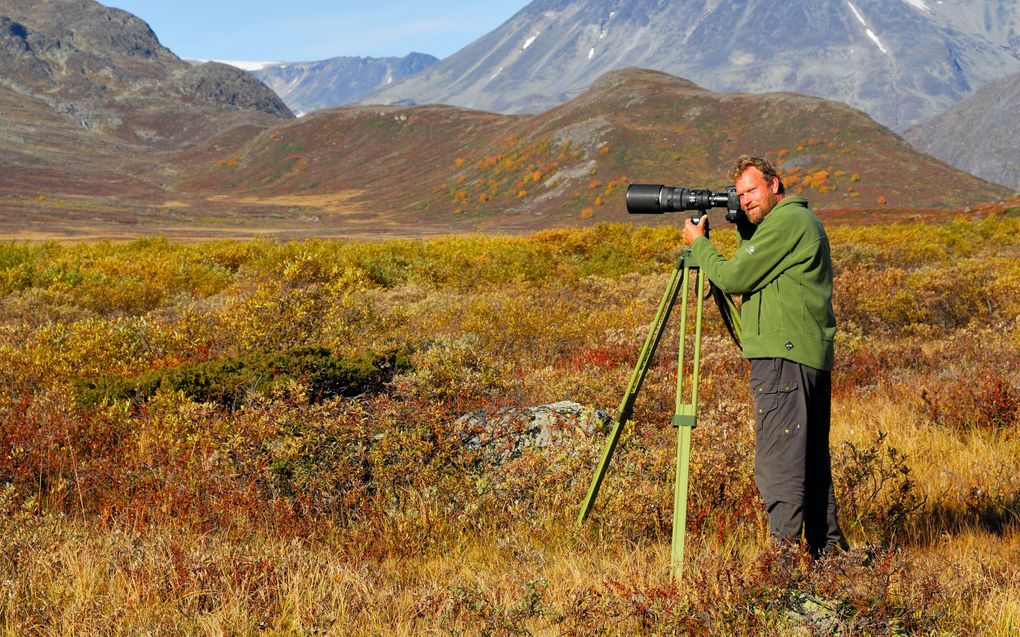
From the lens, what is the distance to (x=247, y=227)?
6231 centimetres

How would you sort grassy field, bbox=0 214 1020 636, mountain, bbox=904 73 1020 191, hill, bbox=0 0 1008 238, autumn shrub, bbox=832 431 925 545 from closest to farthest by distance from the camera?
grassy field, bbox=0 214 1020 636 → autumn shrub, bbox=832 431 925 545 → hill, bbox=0 0 1008 238 → mountain, bbox=904 73 1020 191

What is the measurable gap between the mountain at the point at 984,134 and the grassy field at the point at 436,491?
14645 centimetres

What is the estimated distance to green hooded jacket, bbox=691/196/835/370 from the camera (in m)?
3.28

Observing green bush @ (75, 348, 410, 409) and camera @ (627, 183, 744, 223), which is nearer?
camera @ (627, 183, 744, 223)

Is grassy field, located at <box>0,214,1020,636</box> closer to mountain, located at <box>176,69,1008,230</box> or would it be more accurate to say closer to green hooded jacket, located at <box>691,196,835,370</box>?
green hooded jacket, located at <box>691,196,835,370</box>

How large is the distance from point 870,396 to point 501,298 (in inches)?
286

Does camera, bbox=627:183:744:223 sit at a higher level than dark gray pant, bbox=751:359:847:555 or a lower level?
higher

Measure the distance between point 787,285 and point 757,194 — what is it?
491 millimetres

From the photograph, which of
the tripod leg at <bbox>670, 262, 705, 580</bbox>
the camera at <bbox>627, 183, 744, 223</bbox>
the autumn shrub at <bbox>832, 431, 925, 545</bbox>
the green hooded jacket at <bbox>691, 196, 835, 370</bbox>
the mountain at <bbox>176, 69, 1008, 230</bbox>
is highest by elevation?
the mountain at <bbox>176, 69, 1008, 230</bbox>

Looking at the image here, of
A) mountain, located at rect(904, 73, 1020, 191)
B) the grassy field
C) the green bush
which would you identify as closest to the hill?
the grassy field

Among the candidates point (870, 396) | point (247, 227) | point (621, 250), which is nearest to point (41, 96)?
point (247, 227)

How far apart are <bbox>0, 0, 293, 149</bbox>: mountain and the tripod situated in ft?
484

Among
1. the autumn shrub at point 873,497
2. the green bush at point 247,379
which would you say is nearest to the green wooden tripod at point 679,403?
the autumn shrub at point 873,497

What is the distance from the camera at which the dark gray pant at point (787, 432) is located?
326cm
